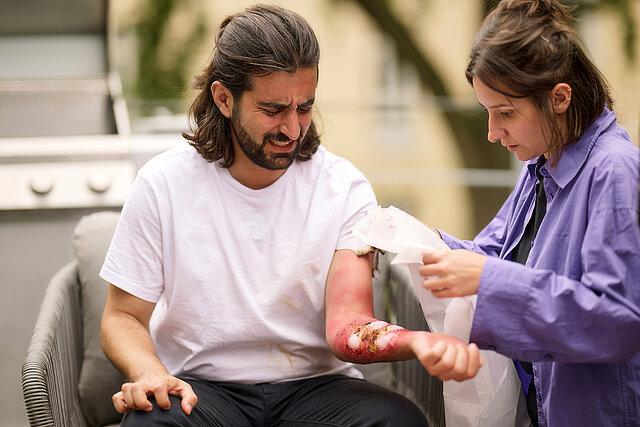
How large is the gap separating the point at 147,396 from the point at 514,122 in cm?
82

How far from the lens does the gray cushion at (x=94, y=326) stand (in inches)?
66.6

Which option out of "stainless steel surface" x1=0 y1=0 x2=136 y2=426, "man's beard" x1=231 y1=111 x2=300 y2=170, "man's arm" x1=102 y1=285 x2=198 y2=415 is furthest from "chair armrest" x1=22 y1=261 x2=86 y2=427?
"man's beard" x1=231 y1=111 x2=300 y2=170

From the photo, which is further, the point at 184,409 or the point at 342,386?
the point at 342,386

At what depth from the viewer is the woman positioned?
1069 millimetres

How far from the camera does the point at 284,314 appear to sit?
1531mm

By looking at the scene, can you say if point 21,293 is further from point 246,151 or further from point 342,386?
point 342,386

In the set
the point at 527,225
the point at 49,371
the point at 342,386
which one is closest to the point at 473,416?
the point at 342,386

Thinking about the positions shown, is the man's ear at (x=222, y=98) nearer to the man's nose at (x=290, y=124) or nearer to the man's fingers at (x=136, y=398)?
the man's nose at (x=290, y=124)

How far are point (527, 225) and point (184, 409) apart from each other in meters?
0.75

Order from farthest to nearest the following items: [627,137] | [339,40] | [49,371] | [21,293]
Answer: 1. [339,40]
2. [21,293]
3. [49,371]
4. [627,137]

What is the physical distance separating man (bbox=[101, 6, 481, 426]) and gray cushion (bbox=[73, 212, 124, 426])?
246 millimetres

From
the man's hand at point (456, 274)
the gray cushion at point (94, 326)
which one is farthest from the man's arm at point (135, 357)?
the man's hand at point (456, 274)

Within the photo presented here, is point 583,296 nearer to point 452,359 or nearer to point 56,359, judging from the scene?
point 452,359

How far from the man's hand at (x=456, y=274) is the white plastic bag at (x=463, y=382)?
16 cm
